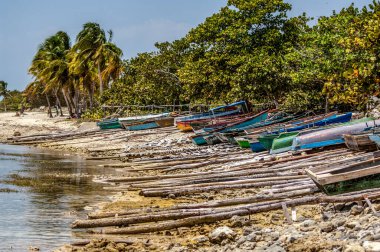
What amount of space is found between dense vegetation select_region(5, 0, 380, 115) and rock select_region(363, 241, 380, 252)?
339 inches

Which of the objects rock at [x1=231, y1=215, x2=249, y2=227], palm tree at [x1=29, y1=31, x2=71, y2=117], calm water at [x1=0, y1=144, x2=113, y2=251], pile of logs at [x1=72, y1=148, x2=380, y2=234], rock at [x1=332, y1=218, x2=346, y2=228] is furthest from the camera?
palm tree at [x1=29, y1=31, x2=71, y2=117]

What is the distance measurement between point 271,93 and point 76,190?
20.1 metres

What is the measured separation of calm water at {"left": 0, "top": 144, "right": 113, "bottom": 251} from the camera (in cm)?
1049

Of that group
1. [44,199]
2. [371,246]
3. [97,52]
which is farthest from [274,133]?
[97,52]

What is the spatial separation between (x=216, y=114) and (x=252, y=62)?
4.90m

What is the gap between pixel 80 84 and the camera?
197 ft

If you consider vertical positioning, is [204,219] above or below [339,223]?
below

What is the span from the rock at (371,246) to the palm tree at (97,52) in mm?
48555

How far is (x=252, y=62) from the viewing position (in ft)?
110

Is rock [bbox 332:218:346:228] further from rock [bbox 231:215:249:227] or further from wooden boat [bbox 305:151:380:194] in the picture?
rock [bbox 231:215:249:227]

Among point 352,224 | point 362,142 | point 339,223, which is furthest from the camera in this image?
point 362,142

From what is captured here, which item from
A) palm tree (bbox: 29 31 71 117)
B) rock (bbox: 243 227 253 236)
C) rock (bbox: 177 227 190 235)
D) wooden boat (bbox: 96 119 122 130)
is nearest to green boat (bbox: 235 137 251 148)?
rock (bbox: 177 227 190 235)

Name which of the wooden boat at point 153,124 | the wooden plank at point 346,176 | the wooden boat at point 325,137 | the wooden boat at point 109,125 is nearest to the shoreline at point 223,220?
the wooden plank at point 346,176

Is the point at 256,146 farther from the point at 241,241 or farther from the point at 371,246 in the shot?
the point at 371,246
